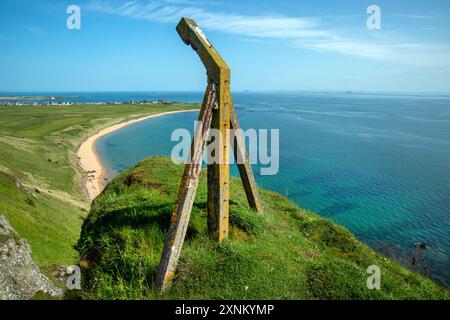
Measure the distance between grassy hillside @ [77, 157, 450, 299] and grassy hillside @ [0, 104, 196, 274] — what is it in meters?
2.46

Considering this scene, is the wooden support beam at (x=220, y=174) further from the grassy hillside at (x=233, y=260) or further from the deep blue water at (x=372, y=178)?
the deep blue water at (x=372, y=178)

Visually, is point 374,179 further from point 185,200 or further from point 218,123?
point 185,200

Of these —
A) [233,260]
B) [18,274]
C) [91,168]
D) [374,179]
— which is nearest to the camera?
[233,260]

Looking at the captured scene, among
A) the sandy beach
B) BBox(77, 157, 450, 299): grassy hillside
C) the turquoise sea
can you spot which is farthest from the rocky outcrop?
the sandy beach

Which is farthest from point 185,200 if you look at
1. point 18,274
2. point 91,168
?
point 91,168

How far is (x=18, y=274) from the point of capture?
8109 millimetres

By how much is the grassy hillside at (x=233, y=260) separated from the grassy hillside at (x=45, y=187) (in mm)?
2460

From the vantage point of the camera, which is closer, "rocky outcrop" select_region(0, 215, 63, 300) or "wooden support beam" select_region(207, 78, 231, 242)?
"wooden support beam" select_region(207, 78, 231, 242)

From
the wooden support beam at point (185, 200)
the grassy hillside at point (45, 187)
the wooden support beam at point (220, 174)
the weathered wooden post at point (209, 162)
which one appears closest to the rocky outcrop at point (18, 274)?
the grassy hillside at point (45, 187)

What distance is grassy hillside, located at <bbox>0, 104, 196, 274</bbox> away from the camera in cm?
1491

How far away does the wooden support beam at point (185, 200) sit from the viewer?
21.2ft

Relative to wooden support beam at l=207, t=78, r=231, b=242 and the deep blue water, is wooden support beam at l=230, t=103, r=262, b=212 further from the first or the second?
the deep blue water

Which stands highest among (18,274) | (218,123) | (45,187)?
(218,123)

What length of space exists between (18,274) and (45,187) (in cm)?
2926
